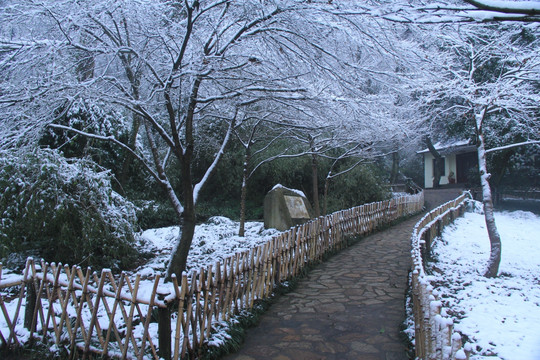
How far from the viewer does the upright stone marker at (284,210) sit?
401 inches

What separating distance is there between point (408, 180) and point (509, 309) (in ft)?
67.2

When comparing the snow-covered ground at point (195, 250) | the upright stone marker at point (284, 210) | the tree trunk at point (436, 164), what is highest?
the tree trunk at point (436, 164)

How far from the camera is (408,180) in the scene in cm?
2512

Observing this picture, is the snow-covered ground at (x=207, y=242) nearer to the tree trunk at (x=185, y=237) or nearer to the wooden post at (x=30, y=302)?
the tree trunk at (x=185, y=237)

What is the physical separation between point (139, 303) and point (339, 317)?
2.62 meters

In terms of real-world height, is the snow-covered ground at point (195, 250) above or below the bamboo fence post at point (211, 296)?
below

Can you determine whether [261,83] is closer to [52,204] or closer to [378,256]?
[52,204]

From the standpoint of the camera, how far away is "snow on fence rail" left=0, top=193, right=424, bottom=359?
341cm

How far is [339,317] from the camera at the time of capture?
4.89 m

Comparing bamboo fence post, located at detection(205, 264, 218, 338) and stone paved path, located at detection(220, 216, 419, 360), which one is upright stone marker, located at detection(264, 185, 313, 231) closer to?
stone paved path, located at detection(220, 216, 419, 360)

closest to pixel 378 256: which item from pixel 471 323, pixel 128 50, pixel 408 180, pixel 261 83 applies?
pixel 471 323

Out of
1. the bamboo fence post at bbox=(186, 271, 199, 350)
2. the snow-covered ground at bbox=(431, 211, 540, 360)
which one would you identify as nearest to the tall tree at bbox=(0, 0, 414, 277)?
the bamboo fence post at bbox=(186, 271, 199, 350)

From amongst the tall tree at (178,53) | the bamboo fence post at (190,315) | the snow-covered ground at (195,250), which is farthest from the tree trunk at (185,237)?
the bamboo fence post at (190,315)

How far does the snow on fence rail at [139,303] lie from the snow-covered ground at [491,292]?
92.6 inches
